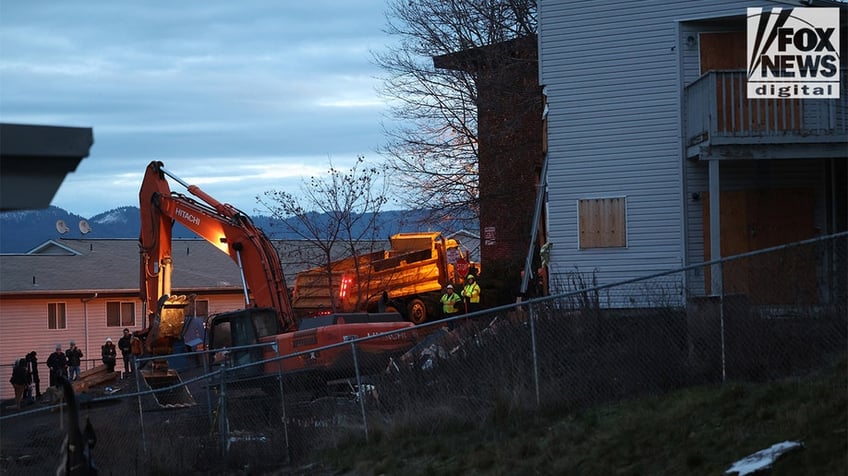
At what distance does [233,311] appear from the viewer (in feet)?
80.1

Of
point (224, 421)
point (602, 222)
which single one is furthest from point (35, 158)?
point (602, 222)

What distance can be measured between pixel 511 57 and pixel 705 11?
12.0 m

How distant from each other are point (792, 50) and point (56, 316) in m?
30.4

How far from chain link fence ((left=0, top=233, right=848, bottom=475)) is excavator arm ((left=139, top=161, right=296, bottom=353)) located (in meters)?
7.03

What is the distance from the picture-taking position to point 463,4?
35781 mm

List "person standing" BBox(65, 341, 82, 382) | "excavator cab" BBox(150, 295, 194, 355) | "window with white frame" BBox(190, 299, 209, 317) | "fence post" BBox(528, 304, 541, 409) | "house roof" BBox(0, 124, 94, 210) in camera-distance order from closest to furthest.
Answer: "house roof" BBox(0, 124, 94, 210) → "fence post" BBox(528, 304, 541, 409) → "excavator cab" BBox(150, 295, 194, 355) → "person standing" BBox(65, 341, 82, 382) → "window with white frame" BBox(190, 299, 209, 317)

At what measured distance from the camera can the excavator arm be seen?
24.3 m

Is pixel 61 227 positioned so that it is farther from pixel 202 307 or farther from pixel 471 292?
pixel 471 292

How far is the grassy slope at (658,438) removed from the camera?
9414 mm

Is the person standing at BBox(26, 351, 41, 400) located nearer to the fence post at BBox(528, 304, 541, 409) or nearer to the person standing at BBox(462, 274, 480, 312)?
the person standing at BBox(462, 274, 480, 312)

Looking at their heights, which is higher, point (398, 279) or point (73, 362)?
point (398, 279)

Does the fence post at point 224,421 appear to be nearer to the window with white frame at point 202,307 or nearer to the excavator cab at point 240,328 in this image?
the excavator cab at point 240,328

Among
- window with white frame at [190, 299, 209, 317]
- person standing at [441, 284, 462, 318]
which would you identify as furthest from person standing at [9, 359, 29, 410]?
person standing at [441, 284, 462, 318]

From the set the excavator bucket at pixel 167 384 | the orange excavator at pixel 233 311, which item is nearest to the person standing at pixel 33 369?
the orange excavator at pixel 233 311
